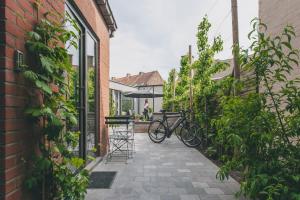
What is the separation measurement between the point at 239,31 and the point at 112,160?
3704 millimetres

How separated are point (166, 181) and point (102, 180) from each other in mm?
1020

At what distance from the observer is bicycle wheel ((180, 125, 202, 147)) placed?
717cm

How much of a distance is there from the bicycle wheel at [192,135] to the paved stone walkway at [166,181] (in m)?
1.43

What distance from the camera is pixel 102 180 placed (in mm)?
3826

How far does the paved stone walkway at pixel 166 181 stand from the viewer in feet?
10.3

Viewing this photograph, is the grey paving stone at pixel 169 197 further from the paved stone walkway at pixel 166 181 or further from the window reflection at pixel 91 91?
the window reflection at pixel 91 91

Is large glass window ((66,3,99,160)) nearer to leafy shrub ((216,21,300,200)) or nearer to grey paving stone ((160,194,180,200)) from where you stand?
grey paving stone ((160,194,180,200))

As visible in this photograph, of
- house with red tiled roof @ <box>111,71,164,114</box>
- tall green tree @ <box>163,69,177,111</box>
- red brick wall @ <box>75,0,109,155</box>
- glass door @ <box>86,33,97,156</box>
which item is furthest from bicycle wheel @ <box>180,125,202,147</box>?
house with red tiled roof @ <box>111,71,164,114</box>

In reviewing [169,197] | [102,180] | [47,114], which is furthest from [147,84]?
[47,114]

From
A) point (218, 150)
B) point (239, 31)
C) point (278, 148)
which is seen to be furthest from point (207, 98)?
point (278, 148)

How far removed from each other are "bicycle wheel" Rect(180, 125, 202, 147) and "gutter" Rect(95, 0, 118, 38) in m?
3.67

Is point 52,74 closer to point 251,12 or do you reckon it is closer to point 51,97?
point 51,97

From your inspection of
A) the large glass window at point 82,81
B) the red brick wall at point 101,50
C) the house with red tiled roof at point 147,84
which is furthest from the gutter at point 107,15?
the house with red tiled roof at point 147,84

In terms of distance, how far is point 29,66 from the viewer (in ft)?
6.01
